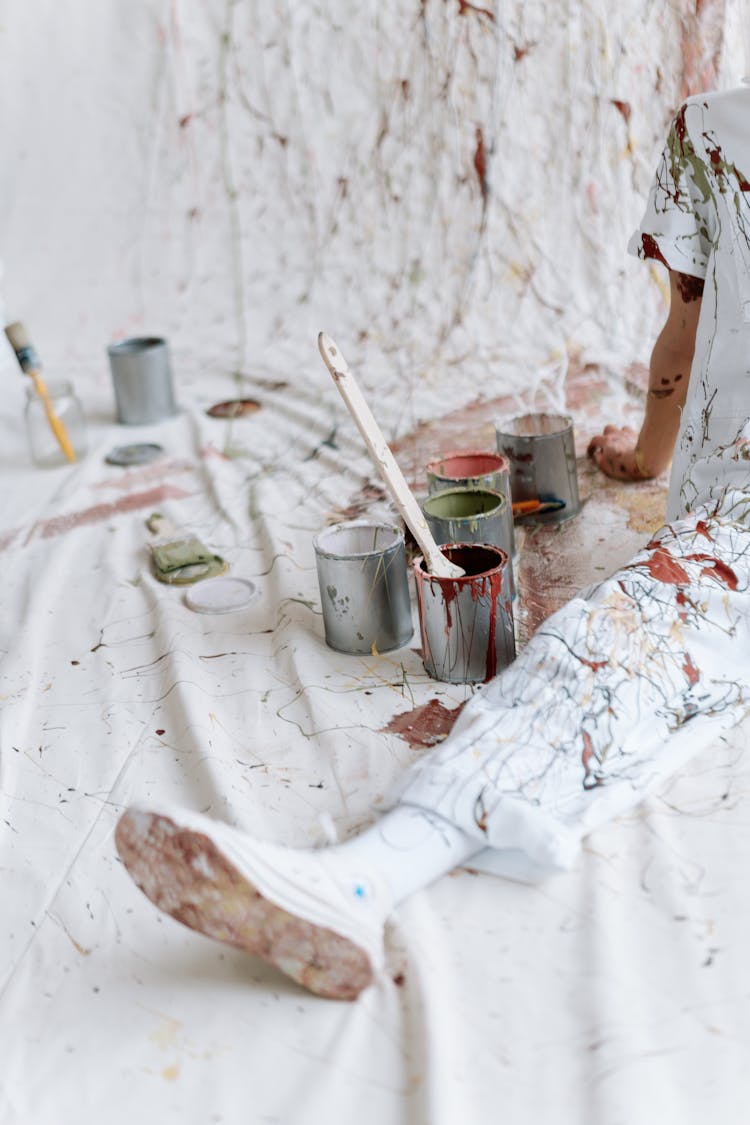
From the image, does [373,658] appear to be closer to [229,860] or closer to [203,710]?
[203,710]

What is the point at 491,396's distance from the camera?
85.4 inches

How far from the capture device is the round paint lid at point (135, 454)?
6.73ft

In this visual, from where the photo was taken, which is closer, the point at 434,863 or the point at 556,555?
the point at 434,863

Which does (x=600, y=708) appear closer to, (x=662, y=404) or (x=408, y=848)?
(x=408, y=848)

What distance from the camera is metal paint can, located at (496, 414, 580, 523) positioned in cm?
159

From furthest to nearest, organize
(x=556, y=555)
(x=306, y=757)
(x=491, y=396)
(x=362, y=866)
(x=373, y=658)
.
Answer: (x=491, y=396) < (x=556, y=555) < (x=373, y=658) < (x=306, y=757) < (x=362, y=866)

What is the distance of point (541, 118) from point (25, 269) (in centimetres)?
121

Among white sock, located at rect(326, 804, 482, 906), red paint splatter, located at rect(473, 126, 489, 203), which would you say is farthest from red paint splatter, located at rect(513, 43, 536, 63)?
white sock, located at rect(326, 804, 482, 906)

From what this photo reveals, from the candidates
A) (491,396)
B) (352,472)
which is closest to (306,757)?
(352,472)

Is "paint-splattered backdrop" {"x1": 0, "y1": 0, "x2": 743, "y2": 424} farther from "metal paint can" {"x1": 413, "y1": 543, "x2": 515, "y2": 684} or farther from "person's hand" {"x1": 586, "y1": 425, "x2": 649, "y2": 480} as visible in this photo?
"metal paint can" {"x1": 413, "y1": 543, "x2": 515, "y2": 684}

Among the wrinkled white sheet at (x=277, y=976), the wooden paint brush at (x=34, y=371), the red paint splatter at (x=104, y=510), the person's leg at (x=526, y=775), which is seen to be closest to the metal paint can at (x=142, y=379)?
the wooden paint brush at (x=34, y=371)

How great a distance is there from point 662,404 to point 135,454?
99 centimetres

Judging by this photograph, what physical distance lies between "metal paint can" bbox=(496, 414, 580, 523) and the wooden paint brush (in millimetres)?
840

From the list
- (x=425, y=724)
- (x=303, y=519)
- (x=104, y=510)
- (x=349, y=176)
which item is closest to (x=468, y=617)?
(x=425, y=724)
